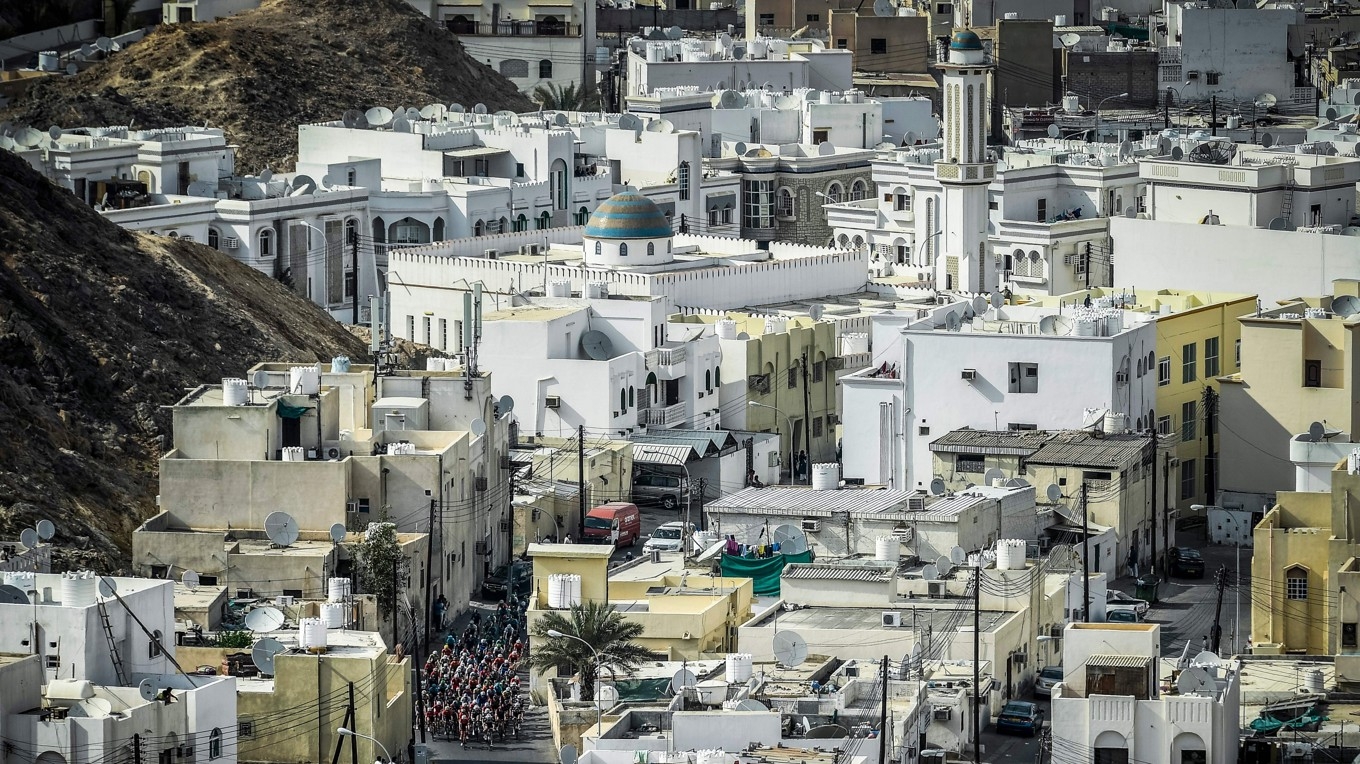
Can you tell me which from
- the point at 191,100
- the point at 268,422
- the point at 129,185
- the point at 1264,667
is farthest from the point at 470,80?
the point at 1264,667

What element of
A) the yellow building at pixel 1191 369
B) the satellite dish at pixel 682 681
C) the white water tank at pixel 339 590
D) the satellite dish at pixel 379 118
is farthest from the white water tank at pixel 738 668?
the satellite dish at pixel 379 118

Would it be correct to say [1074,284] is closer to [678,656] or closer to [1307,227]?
[1307,227]

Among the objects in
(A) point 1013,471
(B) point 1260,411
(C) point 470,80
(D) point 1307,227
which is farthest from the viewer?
(C) point 470,80

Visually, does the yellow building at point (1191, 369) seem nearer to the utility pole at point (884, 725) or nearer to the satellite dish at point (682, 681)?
the satellite dish at point (682, 681)

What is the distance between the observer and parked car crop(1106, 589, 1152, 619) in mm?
67000

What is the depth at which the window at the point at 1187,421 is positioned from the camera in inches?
3147

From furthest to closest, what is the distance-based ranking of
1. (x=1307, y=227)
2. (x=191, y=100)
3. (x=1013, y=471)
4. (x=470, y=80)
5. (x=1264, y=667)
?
(x=470, y=80) < (x=191, y=100) < (x=1307, y=227) < (x=1013, y=471) < (x=1264, y=667)

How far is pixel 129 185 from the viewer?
9856 centimetres

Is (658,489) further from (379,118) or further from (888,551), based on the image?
(379,118)

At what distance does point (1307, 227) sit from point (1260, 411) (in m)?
18.5

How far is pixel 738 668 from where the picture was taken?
55.5 metres

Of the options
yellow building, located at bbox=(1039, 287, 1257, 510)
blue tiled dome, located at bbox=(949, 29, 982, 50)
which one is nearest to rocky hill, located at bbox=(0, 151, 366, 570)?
blue tiled dome, located at bbox=(949, 29, 982, 50)

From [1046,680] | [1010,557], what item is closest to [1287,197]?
[1010,557]

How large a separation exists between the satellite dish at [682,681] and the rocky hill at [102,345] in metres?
13.8
